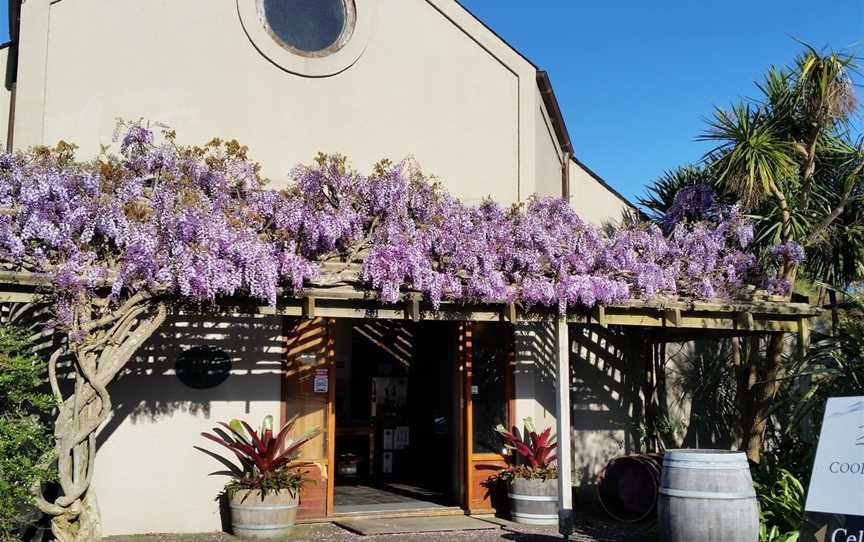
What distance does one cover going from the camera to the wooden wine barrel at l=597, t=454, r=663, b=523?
9172 millimetres

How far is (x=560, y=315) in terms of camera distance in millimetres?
8312

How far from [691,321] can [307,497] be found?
14.5 ft

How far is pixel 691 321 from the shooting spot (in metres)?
8.82

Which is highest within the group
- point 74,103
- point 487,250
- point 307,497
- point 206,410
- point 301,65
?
point 301,65

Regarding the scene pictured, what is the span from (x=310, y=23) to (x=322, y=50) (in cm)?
37

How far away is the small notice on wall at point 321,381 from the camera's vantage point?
30.1ft

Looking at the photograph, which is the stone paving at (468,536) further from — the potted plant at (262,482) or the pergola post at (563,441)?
the pergola post at (563,441)

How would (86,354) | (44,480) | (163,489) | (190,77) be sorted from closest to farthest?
1. (44,480)
2. (86,354)
3. (163,489)
4. (190,77)

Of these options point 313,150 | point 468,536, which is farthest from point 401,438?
point 313,150

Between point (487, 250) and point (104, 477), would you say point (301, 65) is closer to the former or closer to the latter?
point (487, 250)

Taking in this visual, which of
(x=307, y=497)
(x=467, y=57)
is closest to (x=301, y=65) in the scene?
(x=467, y=57)

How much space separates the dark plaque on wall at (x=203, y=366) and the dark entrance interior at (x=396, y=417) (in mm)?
2031

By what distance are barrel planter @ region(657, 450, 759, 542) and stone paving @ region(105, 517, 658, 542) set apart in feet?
5.92

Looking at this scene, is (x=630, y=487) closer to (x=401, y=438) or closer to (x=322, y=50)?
(x=401, y=438)
